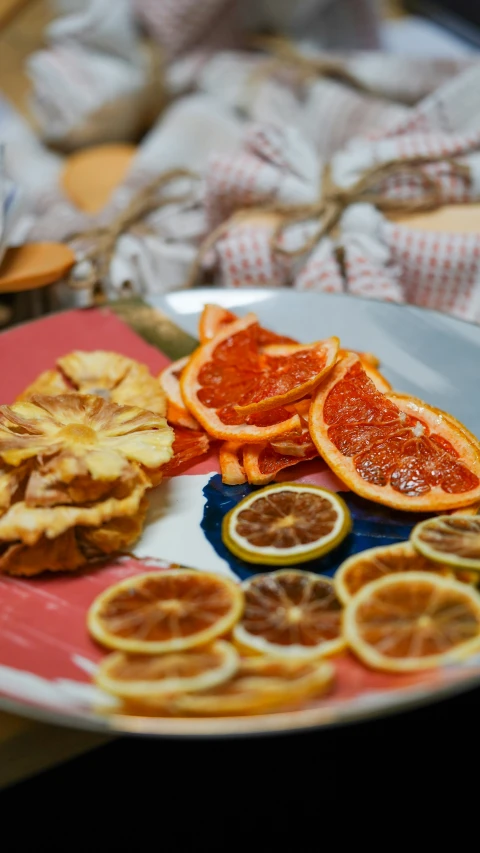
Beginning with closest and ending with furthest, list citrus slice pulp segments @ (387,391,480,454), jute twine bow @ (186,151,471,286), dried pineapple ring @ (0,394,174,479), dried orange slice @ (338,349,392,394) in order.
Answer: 1. dried pineapple ring @ (0,394,174,479)
2. citrus slice pulp segments @ (387,391,480,454)
3. dried orange slice @ (338,349,392,394)
4. jute twine bow @ (186,151,471,286)

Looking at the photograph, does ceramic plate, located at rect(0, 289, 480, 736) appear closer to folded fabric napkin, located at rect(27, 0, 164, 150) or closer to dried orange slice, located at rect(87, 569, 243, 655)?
dried orange slice, located at rect(87, 569, 243, 655)

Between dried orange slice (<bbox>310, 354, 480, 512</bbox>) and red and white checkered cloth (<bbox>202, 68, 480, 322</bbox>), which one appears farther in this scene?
red and white checkered cloth (<bbox>202, 68, 480, 322</bbox>)

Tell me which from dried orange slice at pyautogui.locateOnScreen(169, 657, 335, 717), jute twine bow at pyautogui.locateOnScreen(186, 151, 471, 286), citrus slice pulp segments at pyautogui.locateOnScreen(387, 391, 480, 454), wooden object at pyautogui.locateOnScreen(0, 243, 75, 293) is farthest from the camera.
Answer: jute twine bow at pyautogui.locateOnScreen(186, 151, 471, 286)

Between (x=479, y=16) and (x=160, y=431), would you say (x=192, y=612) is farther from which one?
(x=479, y=16)

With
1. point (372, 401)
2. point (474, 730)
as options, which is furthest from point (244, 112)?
point (474, 730)

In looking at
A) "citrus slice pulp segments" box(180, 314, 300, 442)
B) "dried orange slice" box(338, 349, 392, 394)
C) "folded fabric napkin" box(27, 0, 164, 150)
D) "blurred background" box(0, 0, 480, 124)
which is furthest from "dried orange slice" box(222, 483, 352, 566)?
"blurred background" box(0, 0, 480, 124)

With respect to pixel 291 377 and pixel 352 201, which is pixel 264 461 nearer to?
pixel 291 377
